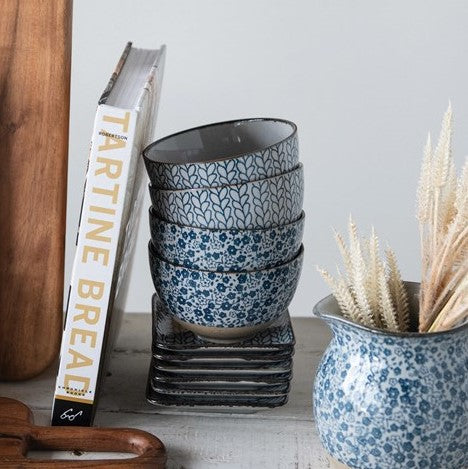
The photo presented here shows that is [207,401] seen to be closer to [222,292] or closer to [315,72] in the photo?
[222,292]

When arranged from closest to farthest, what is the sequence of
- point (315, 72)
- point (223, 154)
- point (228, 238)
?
point (228, 238)
point (223, 154)
point (315, 72)

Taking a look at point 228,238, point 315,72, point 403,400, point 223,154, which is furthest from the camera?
point 315,72

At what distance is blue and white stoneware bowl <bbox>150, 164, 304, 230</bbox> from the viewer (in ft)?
2.43

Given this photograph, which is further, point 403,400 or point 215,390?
point 215,390

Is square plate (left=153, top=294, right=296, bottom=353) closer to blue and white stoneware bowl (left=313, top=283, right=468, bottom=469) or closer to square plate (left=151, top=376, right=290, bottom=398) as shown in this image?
square plate (left=151, top=376, right=290, bottom=398)

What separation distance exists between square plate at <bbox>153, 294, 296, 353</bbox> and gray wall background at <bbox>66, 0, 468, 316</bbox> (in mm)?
587

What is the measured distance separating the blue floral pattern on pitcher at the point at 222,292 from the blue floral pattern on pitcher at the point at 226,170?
0.23 ft

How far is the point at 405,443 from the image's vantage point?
65 centimetres

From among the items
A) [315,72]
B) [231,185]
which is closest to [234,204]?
[231,185]

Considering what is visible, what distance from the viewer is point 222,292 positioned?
0.77 meters

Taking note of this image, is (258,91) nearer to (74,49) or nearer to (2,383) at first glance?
(74,49)

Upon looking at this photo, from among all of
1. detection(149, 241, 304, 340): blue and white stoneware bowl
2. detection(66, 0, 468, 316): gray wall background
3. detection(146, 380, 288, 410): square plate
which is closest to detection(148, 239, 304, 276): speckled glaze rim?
detection(149, 241, 304, 340): blue and white stoneware bowl

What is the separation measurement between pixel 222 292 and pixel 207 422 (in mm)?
108

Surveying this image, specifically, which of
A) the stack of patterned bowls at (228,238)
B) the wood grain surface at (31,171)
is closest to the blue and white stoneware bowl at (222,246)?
the stack of patterned bowls at (228,238)
